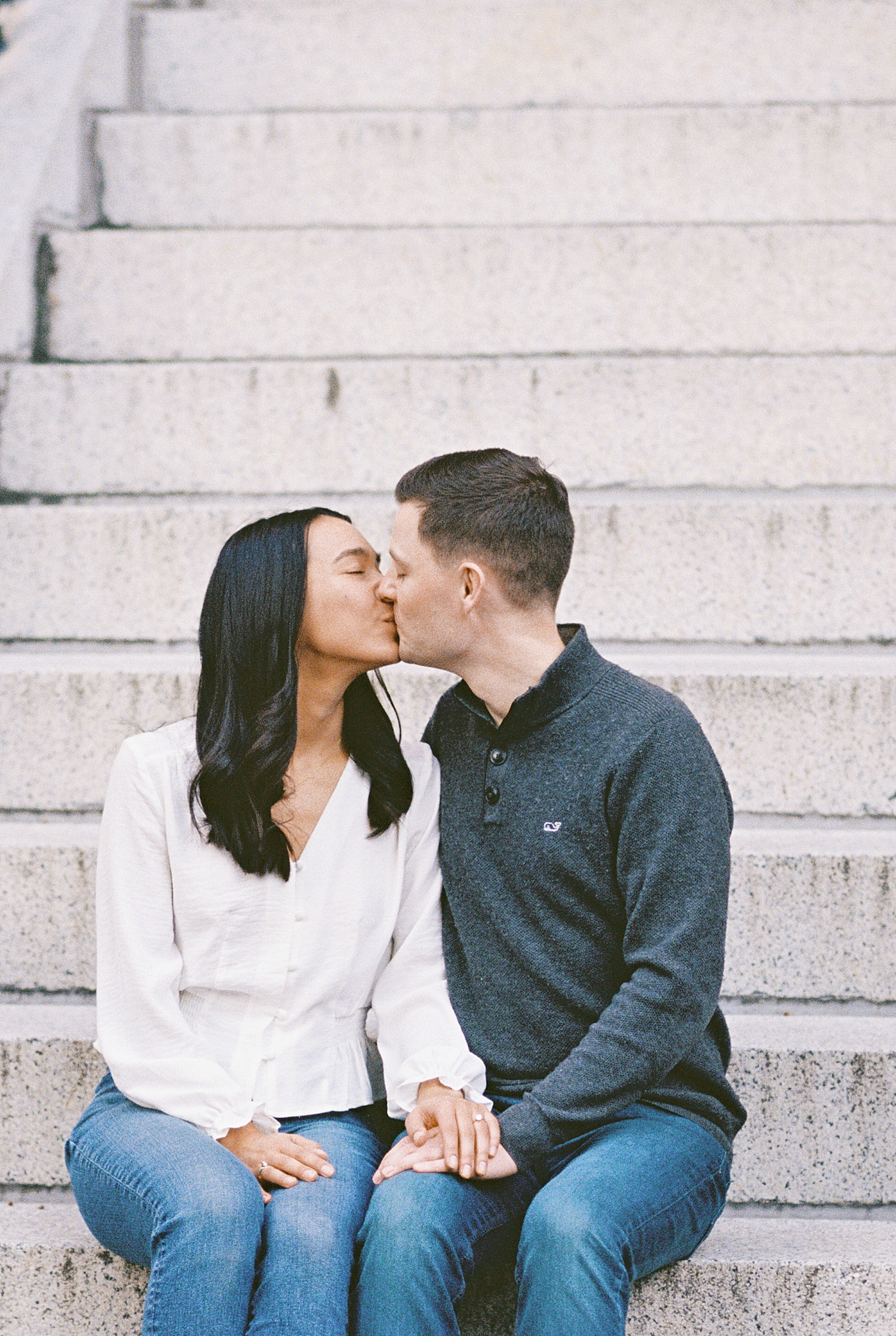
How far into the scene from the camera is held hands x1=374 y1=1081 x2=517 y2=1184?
162 centimetres

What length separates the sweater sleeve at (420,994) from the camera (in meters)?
1.75

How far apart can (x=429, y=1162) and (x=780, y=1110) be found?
0.69 metres

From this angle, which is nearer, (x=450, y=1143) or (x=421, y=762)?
(x=450, y=1143)

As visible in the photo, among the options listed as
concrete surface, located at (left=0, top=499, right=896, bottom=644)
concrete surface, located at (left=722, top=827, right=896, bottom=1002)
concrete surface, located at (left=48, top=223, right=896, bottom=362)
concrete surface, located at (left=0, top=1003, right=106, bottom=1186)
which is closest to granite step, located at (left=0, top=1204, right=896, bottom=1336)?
concrete surface, located at (left=0, top=1003, right=106, bottom=1186)

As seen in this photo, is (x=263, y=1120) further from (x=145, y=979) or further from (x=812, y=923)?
(x=812, y=923)

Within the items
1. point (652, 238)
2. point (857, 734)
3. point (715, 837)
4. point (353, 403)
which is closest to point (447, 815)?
point (715, 837)

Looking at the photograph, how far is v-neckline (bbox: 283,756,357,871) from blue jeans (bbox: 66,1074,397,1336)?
36 centimetres

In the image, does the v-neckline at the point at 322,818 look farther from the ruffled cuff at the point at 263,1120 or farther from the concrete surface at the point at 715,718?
the concrete surface at the point at 715,718

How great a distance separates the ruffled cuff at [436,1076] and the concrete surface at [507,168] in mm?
2434

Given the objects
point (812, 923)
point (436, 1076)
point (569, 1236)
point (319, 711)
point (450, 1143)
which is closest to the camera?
point (569, 1236)

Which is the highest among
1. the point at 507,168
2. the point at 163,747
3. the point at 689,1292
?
the point at 507,168

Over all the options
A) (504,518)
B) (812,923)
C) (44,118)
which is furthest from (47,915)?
(44,118)

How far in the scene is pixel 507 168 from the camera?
3.56m

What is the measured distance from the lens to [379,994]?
1.86 meters
